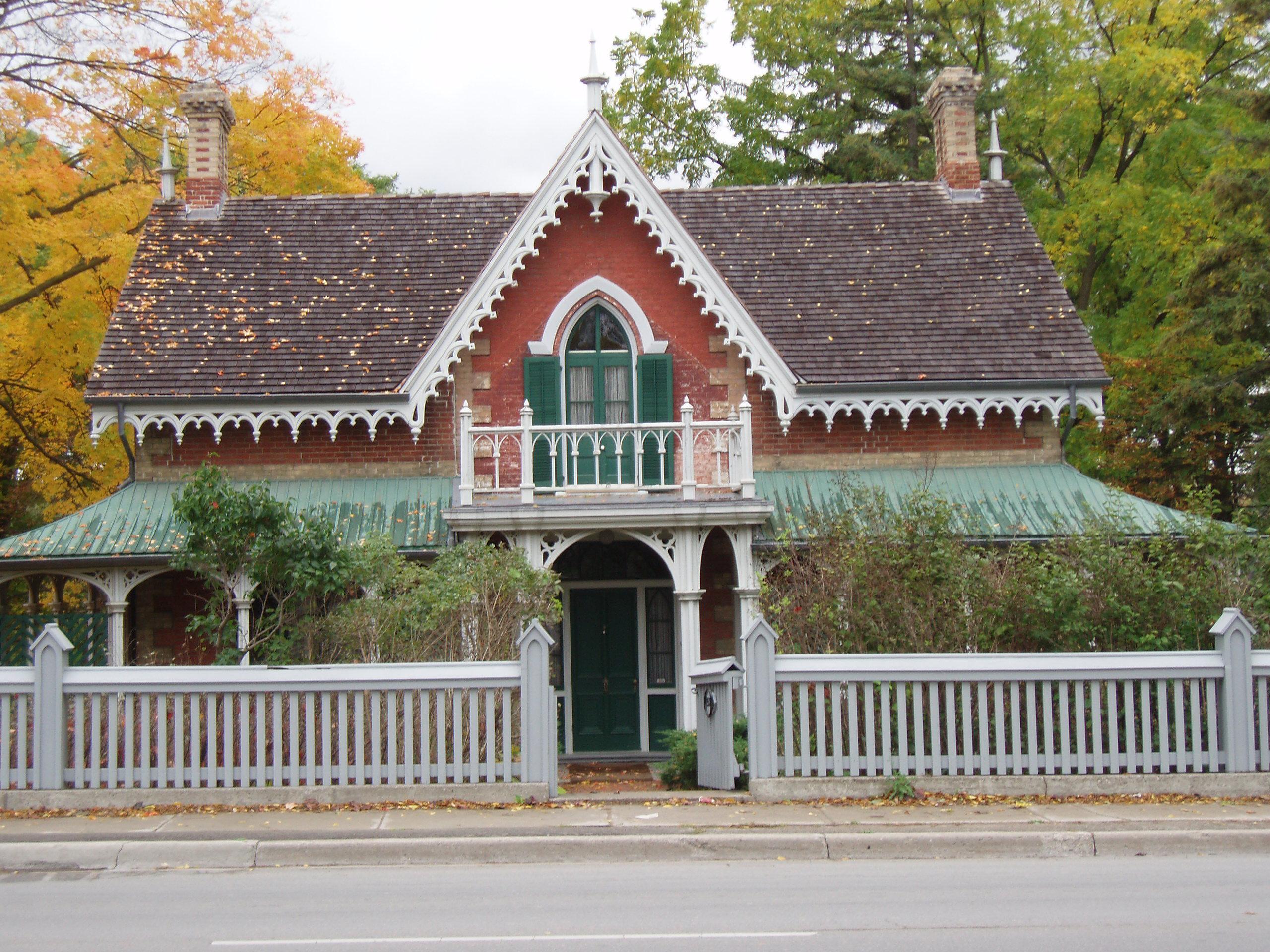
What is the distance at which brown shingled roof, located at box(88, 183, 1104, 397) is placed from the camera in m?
18.0

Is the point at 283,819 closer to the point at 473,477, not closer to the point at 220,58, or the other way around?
the point at 473,477

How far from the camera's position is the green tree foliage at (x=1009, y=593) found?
1211 cm

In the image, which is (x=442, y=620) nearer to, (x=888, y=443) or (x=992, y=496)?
(x=888, y=443)

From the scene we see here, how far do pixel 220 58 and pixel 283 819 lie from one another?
19157mm

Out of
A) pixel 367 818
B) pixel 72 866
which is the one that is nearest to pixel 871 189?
pixel 367 818

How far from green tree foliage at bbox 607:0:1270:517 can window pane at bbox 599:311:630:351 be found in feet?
32.8

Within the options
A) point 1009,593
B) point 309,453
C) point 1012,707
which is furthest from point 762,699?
point 309,453

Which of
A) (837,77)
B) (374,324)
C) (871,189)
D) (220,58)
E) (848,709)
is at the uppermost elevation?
(837,77)

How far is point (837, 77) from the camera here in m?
35.0

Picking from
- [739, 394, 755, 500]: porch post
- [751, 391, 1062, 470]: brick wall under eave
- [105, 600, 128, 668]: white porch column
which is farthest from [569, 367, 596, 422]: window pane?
[105, 600, 128, 668]: white porch column

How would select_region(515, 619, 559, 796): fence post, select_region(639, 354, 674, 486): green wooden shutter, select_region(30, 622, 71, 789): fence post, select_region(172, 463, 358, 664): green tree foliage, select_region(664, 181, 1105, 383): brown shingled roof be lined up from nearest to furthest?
select_region(30, 622, 71, 789): fence post < select_region(515, 619, 559, 796): fence post < select_region(172, 463, 358, 664): green tree foliage < select_region(664, 181, 1105, 383): brown shingled roof < select_region(639, 354, 674, 486): green wooden shutter

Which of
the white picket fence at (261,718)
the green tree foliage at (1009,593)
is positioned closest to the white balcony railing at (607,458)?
the green tree foliage at (1009,593)

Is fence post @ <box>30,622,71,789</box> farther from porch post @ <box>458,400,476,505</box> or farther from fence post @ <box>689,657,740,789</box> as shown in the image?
porch post @ <box>458,400,476,505</box>

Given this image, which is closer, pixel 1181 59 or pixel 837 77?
pixel 1181 59
